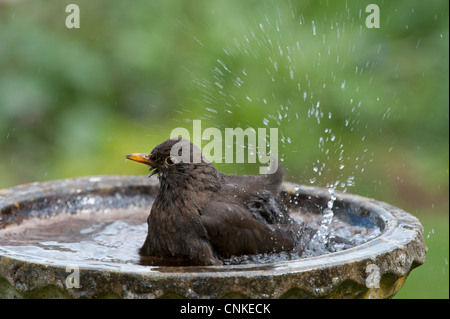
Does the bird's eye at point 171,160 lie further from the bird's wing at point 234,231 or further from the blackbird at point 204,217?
the bird's wing at point 234,231

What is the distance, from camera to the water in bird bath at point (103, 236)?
131 inches

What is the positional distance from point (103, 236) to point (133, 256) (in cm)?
46

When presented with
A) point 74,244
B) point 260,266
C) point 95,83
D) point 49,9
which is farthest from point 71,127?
point 260,266

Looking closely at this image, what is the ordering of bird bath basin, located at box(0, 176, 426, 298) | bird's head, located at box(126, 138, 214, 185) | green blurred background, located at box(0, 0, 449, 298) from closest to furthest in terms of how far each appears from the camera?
bird bath basin, located at box(0, 176, 426, 298) < bird's head, located at box(126, 138, 214, 185) < green blurred background, located at box(0, 0, 449, 298)

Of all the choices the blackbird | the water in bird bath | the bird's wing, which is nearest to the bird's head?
the blackbird

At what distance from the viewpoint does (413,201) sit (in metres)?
7.37

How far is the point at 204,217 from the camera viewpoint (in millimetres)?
3279

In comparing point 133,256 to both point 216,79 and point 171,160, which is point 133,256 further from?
point 216,79

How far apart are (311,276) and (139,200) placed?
1.97 m

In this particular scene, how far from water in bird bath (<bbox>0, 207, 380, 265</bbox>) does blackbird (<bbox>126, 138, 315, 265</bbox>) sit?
0.28 feet

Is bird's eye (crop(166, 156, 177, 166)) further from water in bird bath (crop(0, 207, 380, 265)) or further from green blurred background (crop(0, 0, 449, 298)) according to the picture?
green blurred background (crop(0, 0, 449, 298))

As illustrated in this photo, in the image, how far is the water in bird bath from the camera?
10.9ft

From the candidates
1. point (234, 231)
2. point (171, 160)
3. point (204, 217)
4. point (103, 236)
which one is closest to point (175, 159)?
point (171, 160)

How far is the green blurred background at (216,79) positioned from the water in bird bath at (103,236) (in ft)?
8.22
